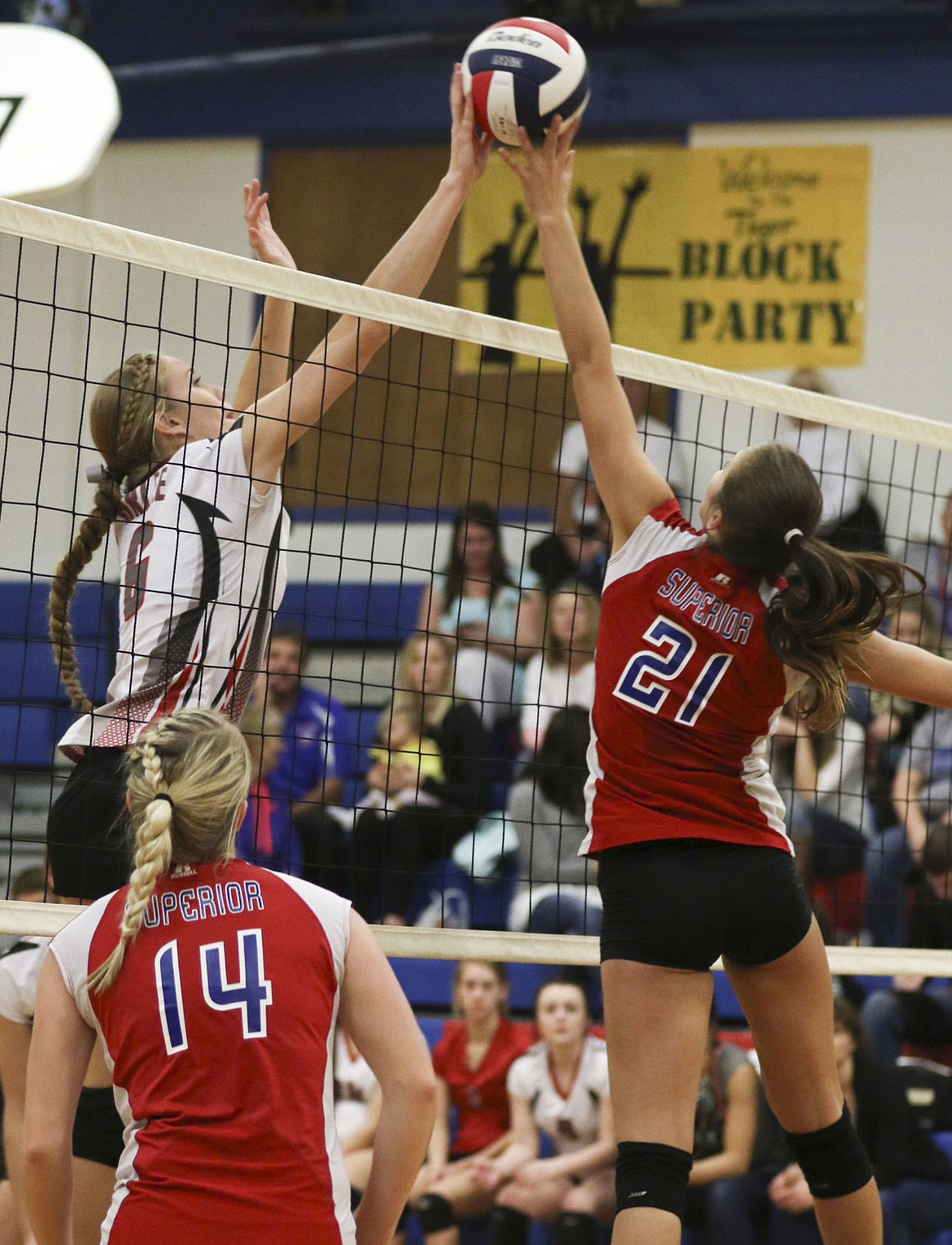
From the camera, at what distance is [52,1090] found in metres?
2.69

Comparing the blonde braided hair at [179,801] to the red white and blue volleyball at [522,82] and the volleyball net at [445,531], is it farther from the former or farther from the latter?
the red white and blue volleyball at [522,82]

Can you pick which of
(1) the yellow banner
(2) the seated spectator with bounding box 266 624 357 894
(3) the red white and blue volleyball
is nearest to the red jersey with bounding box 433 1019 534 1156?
(2) the seated spectator with bounding box 266 624 357 894

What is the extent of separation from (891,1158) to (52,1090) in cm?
389

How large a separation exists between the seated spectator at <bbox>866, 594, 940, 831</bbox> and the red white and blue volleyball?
3301mm

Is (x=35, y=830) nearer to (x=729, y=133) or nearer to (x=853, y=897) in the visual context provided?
(x=853, y=897)

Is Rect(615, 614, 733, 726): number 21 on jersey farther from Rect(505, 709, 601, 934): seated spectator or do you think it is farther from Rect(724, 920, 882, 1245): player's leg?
Rect(505, 709, 601, 934): seated spectator

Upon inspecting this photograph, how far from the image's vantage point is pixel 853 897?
253 inches

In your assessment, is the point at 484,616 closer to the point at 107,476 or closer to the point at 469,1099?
the point at 469,1099

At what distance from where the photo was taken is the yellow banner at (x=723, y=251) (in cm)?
1016

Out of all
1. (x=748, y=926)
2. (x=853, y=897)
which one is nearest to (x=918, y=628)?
(x=853, y=897)

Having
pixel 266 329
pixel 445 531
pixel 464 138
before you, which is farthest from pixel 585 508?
pixel 464 138

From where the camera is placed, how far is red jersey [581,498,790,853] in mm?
3264

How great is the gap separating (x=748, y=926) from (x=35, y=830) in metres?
5.99

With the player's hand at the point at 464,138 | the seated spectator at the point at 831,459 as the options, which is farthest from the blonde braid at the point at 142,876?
the seated spectator at the point at 831,459
